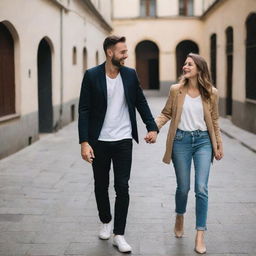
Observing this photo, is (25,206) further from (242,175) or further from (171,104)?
(242,175)

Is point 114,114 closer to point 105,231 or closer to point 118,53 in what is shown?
point 118,53

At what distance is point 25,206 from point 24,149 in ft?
17.3

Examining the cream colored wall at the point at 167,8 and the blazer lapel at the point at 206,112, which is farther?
the cream colored wall at the point at 167,8

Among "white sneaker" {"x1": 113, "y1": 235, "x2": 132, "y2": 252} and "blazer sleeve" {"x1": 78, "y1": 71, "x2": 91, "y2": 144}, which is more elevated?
Result: "blazer sleeve" {"x1": 78, "y1": 71, "x2": 91, "y2": 144}

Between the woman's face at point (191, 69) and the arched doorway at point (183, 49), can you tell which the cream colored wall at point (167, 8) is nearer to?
the arched doorway at point (183, 49)

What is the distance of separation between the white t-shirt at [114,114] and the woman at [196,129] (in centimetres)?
48

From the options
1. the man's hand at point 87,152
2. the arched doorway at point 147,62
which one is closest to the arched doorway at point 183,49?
the arched doorway at point 147,62

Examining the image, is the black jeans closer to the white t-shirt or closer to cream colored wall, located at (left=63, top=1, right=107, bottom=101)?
the white t-shirt

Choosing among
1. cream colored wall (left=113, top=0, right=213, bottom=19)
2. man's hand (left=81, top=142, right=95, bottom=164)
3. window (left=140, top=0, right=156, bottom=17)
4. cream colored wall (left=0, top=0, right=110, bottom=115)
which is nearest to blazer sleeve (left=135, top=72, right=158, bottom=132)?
man's hand (left=81, top=142, right=95, bottom=164)

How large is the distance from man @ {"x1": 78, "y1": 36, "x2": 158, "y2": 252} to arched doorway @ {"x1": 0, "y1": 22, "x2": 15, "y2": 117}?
6.32 metres

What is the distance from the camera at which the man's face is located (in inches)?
186

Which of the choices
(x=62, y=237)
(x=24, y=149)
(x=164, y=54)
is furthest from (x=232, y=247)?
(x=164, y=54)

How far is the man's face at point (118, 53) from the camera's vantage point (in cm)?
471

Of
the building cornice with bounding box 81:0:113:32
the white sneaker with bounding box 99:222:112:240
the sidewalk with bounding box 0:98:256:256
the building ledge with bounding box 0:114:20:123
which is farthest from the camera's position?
→ the building cornice with bounding box 81:0:113:32
